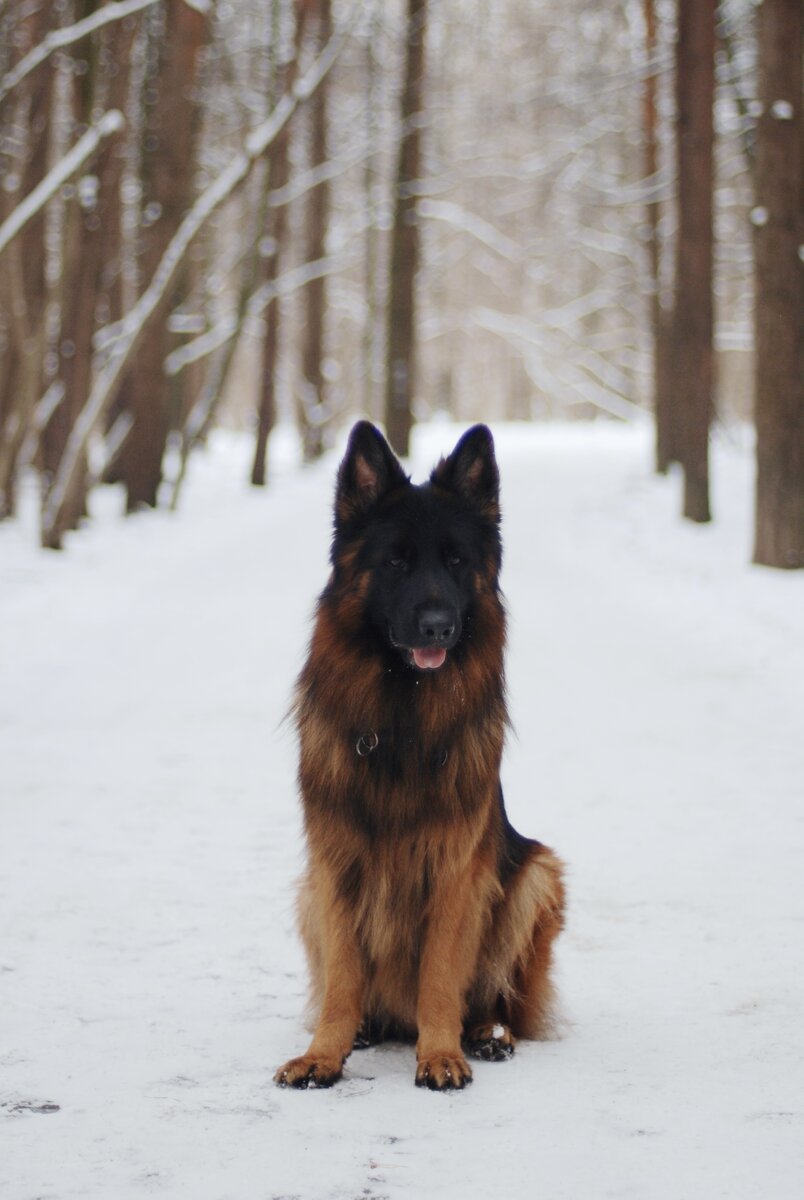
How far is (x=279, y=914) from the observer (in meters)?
5.37

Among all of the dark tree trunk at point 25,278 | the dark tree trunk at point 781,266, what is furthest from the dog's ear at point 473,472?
the dark tree trunk at point 25,278

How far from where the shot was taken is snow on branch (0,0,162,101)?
46.8ft

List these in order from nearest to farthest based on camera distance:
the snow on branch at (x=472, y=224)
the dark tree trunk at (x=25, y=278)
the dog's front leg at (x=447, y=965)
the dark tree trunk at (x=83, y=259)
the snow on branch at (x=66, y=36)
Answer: the dog's front leg at (x=447, y=965) < the snow on branch at (x=66, y=36) < the dark tree trunk at (x=25, y=278) < the dark tree trunk at (x=83, y=259) < the snow on branch at (x=472, y=224)

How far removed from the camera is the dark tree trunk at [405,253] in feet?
86.0

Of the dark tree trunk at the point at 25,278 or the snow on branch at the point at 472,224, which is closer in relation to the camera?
the dark tree trunk at the point at 25,278

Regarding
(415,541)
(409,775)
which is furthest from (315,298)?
(409,775)

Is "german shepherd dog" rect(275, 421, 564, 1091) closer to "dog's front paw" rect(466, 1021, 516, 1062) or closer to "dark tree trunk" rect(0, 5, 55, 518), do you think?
"dog's front paw" rect(466, 1021, 516, 1062)

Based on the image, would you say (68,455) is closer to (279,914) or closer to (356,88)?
(279,914)

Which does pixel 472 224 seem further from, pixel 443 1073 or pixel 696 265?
pixel 443 1073

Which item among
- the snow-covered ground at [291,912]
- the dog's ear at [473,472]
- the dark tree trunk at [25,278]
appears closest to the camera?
the snow-covered ground at [291,912]

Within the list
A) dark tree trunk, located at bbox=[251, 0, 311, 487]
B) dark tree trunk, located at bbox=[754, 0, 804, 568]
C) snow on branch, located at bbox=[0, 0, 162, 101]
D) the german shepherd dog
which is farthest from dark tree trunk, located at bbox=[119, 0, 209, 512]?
the german shepherd dog

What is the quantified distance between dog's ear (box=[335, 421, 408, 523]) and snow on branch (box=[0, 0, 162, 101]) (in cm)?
1200

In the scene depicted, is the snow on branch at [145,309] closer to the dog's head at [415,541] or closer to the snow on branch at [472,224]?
the snow on branch at [472,224]

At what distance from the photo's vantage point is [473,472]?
13.2ft
